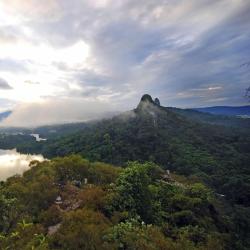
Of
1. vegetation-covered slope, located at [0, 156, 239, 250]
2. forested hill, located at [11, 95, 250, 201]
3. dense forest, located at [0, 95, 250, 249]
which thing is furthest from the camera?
forested hill, located at [11, 95, 250, 201]

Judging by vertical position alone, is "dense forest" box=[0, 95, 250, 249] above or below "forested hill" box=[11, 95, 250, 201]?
above

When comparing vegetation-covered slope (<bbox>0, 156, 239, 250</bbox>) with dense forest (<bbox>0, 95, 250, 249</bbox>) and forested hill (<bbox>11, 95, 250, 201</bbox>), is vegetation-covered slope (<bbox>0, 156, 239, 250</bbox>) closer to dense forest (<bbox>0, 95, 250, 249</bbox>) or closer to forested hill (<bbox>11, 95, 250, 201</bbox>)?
dense forest (<bbox>0, 95, 250, 249</bbox>)

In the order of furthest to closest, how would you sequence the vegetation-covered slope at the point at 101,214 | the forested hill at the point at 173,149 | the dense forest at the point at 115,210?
the forested hill at the point at 173,149 < the dense forest at the point at 115,210 < the vegetation-covered slope at the point at 101,214

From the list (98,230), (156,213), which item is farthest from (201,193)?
(98,230)

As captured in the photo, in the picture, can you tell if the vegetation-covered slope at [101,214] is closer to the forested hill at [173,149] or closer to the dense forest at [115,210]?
the dense forest at [115,210]

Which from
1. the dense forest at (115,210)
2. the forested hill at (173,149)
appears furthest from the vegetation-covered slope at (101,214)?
the forested hill at (173,149)

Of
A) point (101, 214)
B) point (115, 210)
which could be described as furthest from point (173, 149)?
point (101, 214)

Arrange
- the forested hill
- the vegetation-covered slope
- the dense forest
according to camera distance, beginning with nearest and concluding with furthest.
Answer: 1. the vegetation-covered slope
2. the dense forest
3. the forested hill

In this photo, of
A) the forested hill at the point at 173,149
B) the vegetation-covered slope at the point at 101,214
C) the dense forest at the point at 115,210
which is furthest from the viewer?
the forested hill at the point at 173,149

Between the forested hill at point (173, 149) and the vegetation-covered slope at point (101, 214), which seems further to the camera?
the forested hill at point (173, 149)

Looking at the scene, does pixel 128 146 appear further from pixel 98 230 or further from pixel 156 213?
pixel 98 230

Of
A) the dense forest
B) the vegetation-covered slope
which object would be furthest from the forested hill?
the vegetation-covered slope
